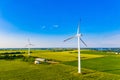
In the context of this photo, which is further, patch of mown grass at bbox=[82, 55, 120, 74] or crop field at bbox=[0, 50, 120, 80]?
patch of mown grass at bbox=[82, 55, 120, 74]

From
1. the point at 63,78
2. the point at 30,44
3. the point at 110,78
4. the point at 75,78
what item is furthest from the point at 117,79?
the point at 30,44

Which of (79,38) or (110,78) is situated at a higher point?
(79,38)

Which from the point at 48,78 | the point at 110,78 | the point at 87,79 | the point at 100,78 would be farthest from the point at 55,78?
the point at 110,78

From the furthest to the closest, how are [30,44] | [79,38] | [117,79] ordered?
[30,44]
[79,38]
[117,79]

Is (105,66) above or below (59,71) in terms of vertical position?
above

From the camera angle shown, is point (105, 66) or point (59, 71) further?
point (105, 66)

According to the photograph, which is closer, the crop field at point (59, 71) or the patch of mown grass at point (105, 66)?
the crop field at point (59, 71)

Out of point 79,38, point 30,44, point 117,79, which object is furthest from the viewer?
point 30,44

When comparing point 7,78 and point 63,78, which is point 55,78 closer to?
point 63,78

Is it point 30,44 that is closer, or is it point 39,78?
point 39,78

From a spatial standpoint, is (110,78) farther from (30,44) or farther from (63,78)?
(30,44)
